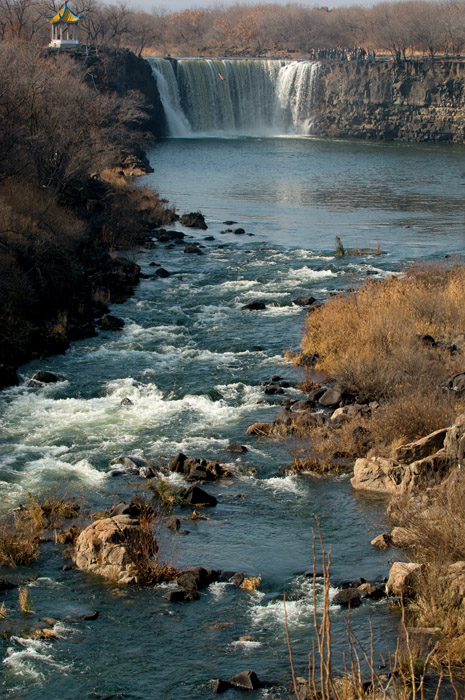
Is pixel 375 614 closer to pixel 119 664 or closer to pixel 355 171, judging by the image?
pixel 119 664

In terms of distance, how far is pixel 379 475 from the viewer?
44.0 ft

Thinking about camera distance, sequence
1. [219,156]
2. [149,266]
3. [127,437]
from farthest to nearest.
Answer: [219,156] → [149,266] → [127,437]

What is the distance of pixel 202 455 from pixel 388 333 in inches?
228

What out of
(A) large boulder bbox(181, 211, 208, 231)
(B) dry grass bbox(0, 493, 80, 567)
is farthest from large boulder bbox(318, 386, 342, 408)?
(A) large boulder bbox(181, 211, 208, 231)

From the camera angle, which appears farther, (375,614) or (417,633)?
(375,614)

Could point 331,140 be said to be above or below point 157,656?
above

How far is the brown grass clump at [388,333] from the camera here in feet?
55.8

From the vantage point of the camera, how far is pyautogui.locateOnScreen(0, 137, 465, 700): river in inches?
366

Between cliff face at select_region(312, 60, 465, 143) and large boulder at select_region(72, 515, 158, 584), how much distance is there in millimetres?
71200

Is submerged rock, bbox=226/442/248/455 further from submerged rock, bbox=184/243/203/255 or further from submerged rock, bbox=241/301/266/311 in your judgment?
submerged rock, bbox=184/243/203/255

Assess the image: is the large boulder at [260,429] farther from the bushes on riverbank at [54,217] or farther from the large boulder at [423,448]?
the bushes on riverbank at [54,217]

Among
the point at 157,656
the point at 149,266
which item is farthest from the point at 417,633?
Result: the point at 149,266

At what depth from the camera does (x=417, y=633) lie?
9.16 meters

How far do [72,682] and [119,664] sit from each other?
21.2 inches
